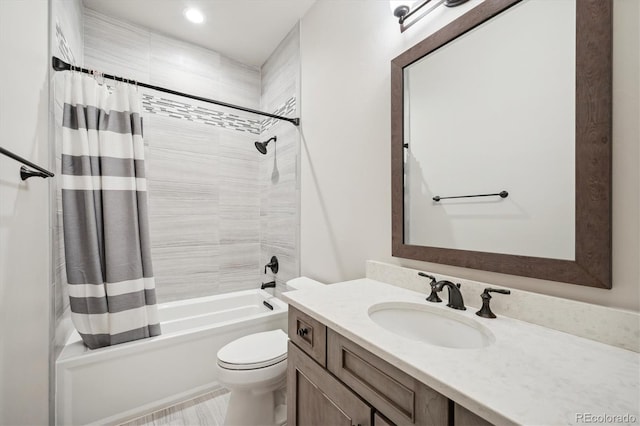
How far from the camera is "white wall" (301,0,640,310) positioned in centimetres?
69

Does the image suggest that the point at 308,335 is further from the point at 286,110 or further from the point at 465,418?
the point at 286,110

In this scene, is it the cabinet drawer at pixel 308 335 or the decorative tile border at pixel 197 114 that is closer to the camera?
the cabinet drawer at pixel 308 335

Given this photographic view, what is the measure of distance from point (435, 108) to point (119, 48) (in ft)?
8.35

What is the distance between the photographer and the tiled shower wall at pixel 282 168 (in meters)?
2.24

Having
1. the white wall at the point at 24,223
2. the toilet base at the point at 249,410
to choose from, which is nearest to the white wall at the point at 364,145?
the toilet base at the point at 249,410

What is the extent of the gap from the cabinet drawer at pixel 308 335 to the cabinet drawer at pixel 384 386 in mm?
32

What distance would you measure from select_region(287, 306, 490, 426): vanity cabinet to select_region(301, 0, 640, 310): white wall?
0.56 meters

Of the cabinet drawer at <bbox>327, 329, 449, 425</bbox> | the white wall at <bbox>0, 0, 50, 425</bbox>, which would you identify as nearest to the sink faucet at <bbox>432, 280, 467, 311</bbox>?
the cabinet drawer at <bbox>327, 329, 449, 425</bbox>

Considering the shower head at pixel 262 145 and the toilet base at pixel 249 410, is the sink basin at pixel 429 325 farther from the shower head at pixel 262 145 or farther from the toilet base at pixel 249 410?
the shower head at pixel 262 145

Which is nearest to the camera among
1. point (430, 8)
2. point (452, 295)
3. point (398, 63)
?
point (452, 295)

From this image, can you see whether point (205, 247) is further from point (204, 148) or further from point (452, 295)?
point (452, 295)

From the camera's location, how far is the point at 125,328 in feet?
5.16

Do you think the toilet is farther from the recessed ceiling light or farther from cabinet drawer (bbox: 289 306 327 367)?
the recessed ceiling light

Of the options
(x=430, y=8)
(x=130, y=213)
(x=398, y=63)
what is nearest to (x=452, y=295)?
(x=398, y=63)
